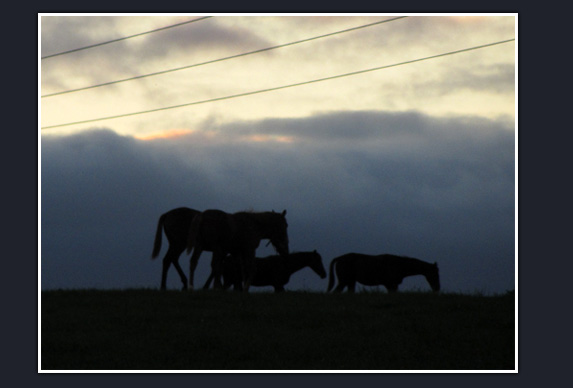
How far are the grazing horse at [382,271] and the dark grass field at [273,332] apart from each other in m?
4.12

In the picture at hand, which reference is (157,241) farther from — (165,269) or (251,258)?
(251,258)

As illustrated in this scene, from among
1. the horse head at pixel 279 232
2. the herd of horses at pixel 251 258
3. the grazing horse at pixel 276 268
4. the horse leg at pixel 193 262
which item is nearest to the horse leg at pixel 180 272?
the herd of horses at pixel 251 258

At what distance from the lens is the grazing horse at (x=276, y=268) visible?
22.2 metres

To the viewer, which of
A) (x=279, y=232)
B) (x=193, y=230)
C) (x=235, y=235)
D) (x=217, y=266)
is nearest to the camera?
(x=193, y=230)

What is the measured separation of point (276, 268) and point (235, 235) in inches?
103

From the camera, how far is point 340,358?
1376cm

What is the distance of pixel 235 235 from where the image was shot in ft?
65.8

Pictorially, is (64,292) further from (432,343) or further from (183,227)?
(432,343)

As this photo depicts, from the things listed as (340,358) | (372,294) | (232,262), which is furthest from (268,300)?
(232,262)

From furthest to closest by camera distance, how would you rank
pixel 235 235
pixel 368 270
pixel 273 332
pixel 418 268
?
pixel 368 270
pixel 418 268
pixel 235 235
pixel 273 332

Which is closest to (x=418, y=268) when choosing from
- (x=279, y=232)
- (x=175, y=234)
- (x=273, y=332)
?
(x=279, y=232)

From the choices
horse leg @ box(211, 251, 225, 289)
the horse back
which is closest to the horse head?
horse leg @ box(211, 251, 225, 289)

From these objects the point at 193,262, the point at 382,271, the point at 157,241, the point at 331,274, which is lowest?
the point at 331,274

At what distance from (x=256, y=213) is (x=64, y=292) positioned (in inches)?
203
